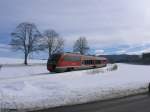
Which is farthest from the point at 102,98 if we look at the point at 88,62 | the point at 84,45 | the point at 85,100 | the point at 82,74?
the point at 84,45

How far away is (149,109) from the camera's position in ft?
43.8

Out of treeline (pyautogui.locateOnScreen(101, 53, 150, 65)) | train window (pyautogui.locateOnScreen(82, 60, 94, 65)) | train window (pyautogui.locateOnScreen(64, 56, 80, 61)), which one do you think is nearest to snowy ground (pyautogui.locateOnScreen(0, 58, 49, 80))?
train window (pyautogui.locateOnScreen(64, 56, 80, 61))

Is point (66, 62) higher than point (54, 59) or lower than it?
lower

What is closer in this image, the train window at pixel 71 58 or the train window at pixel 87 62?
the train window at pixel 71 58

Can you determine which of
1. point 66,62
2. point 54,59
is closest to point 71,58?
point 66,62

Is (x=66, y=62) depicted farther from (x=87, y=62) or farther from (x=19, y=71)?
(x=19, y=71)

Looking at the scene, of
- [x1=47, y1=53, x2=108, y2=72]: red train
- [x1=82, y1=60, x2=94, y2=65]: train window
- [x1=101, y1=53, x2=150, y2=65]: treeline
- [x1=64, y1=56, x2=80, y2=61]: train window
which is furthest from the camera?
[x1=101, y1=53, x2=150, y2=65]: treeline

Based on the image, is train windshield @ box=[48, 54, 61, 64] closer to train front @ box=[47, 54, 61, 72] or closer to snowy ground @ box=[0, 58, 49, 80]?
train front @ box=[47, 54, 61, 72]

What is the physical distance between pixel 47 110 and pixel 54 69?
98.7ft

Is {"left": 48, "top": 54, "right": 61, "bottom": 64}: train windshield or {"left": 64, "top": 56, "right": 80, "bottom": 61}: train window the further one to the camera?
{"left": 64, "top": 56, "right": 80, "bottom": 61}: train window

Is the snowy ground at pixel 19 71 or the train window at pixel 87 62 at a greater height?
the train window at pixel 87 62

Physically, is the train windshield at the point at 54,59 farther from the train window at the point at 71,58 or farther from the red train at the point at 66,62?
the train window at the point at 71,58

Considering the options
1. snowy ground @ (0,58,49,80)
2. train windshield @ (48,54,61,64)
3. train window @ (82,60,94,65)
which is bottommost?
snowy ground @ (0,58,49,80)

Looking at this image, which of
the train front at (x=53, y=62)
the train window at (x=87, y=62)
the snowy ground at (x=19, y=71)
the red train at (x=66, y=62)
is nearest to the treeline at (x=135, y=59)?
the snowy ground at (x=19, y=71)
